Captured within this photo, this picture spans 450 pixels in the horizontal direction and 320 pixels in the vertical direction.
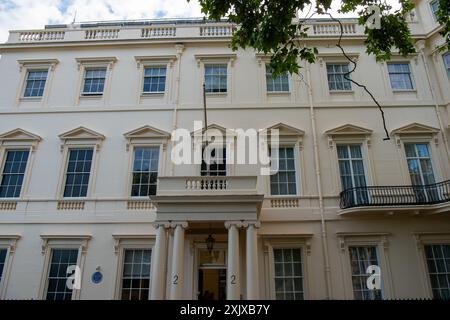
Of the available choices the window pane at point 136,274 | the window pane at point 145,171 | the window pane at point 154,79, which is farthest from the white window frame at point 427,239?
the window pane at point 154,79

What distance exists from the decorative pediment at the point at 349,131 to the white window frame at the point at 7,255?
13.4 metres

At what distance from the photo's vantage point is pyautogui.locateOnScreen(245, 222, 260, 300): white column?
33.4ft

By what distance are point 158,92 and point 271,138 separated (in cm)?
565

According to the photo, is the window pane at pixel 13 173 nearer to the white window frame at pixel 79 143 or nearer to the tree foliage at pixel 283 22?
the white window frame at pixel 79 143

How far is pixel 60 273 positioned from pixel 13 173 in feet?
16.3

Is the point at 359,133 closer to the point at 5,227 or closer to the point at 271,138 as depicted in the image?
the point at 271,138

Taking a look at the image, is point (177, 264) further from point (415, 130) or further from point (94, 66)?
point (415, 130)

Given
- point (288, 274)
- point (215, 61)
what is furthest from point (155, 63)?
point (288, 274)

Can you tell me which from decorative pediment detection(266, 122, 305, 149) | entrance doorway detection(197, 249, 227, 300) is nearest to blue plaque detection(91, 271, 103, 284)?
entrance doorway detection(197, 249, 227, 300)

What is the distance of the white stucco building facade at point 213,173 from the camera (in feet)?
39.3

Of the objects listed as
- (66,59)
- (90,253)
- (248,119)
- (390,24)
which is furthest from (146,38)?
(390,24)

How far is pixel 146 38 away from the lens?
640 inches

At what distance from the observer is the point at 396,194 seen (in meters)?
13.0

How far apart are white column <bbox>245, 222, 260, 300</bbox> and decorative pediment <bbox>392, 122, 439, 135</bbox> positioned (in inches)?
310
